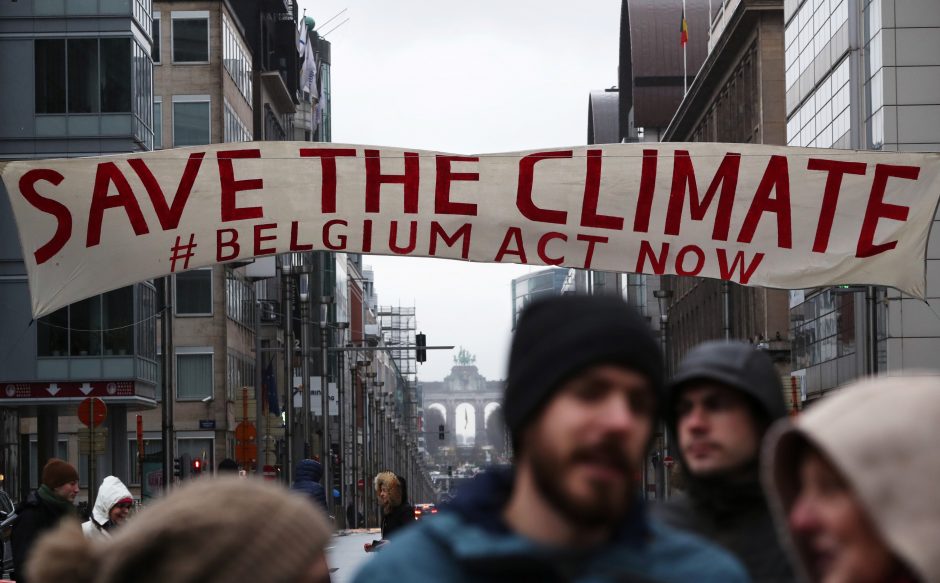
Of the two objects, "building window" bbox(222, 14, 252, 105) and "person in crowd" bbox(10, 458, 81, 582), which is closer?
"person in crowd" bbox(10, 458, 81, 582)

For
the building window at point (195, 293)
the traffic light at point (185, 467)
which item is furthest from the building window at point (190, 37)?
the traffic light at point (185, 467)

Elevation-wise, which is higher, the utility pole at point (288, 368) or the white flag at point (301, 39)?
the white flag at point (301, 39)

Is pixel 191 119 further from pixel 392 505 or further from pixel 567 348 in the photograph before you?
pixel 567 348

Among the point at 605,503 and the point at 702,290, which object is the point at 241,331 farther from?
the point at 605,503

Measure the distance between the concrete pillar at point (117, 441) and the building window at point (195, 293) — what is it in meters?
19.0

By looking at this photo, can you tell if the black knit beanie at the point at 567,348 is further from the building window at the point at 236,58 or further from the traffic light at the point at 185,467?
the building window at the point at 236,58

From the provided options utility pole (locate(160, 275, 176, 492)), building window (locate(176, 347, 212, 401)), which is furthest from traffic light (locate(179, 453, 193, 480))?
utility pole (locate(160, 275, 176, 492))

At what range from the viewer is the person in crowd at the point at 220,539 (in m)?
2.87

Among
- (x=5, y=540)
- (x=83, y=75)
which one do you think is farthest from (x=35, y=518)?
(x=83, y=75)

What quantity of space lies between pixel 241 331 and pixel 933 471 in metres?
82.8

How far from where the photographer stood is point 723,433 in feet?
15.9

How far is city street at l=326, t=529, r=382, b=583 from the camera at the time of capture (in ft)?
40.7

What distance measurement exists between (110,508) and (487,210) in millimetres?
3263

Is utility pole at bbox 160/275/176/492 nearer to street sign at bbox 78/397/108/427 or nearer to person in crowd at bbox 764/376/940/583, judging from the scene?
street sign at bbox 78/397/108/427
